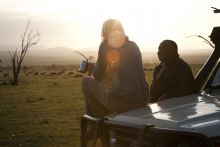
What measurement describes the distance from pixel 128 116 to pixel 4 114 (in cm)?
1294

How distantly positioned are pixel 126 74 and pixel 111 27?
2.02 ft

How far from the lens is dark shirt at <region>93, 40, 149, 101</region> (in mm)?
6277

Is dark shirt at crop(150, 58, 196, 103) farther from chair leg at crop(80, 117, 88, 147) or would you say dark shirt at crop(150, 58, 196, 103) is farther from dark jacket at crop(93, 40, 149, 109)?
chair leg at crop(80, 117, 88, 147)

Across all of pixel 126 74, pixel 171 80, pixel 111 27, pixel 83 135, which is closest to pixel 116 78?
pixel 126 74

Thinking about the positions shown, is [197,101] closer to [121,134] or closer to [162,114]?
[162,114]

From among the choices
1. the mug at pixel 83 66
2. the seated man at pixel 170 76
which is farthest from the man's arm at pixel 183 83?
the mug at pixel 83 66

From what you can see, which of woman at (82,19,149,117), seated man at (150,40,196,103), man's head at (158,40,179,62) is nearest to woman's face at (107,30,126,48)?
woman at (82,19,149,117)

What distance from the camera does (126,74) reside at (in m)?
6.32

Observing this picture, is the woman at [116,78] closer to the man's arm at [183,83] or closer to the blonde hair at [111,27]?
the blonde hair at [111,27]

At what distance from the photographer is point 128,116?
4.80 meters

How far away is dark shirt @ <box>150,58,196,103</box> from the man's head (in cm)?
9

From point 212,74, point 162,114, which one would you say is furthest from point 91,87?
point 162,114

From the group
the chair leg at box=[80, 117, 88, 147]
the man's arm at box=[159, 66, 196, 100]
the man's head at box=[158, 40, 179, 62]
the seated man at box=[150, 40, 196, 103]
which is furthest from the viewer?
the man's head at box=[158, 40, 179, 62]

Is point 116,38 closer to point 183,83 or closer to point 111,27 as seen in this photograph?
point 111,27
